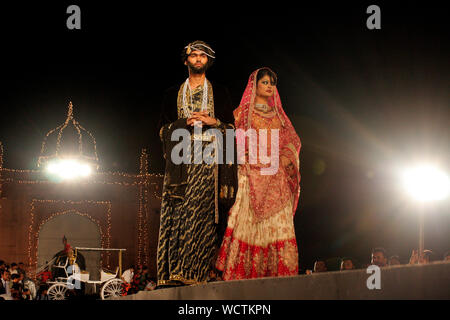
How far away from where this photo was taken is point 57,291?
462 inches

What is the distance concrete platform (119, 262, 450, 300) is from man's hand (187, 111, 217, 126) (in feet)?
5.78

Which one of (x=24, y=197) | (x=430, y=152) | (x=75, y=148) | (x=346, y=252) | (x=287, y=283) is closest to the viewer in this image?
(x=287, y=283)

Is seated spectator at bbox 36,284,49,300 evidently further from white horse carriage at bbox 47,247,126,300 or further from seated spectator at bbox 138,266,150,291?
seated spectator at bbox 138,266,150,291

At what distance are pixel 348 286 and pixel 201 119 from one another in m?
2.38

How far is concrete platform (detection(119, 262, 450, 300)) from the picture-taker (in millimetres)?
3221

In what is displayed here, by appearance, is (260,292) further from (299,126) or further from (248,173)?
(299,126)

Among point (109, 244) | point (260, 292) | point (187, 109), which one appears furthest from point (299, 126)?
point (109, 244)

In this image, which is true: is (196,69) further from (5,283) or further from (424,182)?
(5,283)

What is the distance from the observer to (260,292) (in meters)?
3.74

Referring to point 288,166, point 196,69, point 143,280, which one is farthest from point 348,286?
point 143,280

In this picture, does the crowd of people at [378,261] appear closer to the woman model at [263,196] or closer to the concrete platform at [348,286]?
the woman model at [263,196]

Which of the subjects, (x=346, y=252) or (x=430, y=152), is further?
(x=346, y=252)

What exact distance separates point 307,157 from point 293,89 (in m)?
1.56

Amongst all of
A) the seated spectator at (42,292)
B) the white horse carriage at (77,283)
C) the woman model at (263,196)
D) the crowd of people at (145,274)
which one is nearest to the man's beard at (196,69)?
the woman model at (263,196)
